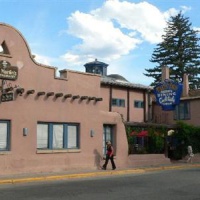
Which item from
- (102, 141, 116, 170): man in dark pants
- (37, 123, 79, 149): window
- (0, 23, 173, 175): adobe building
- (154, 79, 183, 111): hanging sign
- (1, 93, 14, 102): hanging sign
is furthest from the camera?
(154, 79, 183, 111): hanging sign

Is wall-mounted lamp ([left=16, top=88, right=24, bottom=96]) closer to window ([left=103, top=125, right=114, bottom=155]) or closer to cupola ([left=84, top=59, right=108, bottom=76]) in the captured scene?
window ([left=103, top=125, right=114, bottom=155])

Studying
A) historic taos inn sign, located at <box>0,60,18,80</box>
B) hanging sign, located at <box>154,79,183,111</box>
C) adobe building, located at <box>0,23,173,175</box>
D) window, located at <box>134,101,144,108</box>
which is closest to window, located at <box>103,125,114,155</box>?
adobe building, located at <box>0,23,173,175</box>

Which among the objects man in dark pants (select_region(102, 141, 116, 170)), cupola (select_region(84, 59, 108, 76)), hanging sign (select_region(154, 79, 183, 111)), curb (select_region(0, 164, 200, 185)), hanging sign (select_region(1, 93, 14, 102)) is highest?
cupola (select_region(84, 59, 108, 76))

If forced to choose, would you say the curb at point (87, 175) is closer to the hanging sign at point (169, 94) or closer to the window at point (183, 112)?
the hanging sign at point (169, 94)

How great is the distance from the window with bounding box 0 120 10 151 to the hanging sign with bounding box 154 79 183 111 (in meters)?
10.6

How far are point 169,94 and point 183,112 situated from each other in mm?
13467

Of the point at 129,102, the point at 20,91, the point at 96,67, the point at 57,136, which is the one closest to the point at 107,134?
the point at 57,136

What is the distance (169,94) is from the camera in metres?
24.3

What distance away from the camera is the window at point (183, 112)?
3669 cm

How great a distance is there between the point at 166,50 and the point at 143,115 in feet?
78.9

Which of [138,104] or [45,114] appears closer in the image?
[45,114]

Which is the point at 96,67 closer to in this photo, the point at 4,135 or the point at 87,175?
the point at 87,175

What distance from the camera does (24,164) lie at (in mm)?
18062

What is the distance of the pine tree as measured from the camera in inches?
2231
